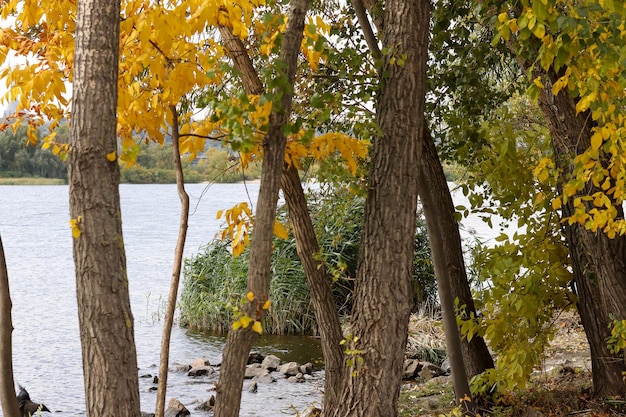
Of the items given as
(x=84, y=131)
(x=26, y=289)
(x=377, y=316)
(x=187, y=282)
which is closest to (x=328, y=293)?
(x=377, y=316)

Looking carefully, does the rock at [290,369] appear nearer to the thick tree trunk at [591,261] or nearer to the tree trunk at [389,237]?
the thick tree trunk at [591,261]

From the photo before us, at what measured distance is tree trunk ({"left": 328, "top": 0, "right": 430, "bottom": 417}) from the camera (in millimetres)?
3650

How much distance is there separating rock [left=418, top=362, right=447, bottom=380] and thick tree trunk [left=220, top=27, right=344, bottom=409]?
3.35 m

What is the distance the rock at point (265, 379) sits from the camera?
8031mm

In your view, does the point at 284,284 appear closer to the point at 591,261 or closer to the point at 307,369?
the point at 307,369

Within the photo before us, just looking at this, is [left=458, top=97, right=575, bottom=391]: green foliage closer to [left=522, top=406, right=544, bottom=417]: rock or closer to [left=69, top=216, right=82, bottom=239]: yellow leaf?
[left=522, top=406, right=544, bottom=417]: rock

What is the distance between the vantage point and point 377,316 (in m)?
3.68

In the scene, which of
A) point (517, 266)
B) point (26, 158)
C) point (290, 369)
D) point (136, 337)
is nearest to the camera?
point (517, 266)

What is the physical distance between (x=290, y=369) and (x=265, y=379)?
31 cm

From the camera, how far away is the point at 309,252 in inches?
170

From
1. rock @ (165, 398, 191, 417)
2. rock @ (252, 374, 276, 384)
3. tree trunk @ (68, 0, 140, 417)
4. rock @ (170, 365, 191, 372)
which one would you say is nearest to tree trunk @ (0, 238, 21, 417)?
tree trunk @ (68, 0, 140, 417)

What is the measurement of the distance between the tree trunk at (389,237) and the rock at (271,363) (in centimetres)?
474

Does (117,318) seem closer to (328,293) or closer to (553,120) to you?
(328,293)

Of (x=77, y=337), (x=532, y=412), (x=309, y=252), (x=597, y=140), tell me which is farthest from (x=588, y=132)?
(x=77, y=337)
